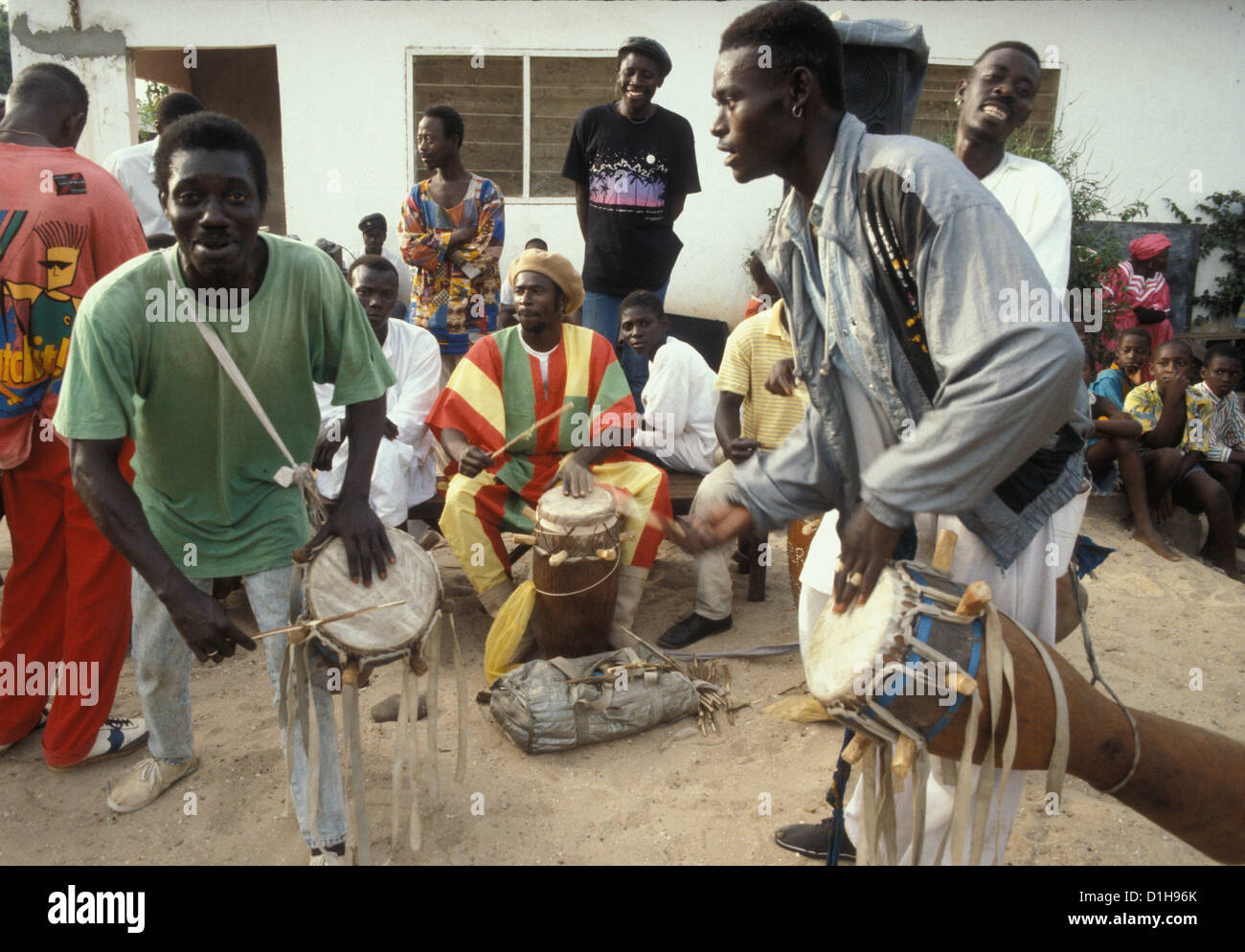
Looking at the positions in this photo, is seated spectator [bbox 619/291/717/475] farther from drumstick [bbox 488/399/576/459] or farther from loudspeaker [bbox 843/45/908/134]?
loudspeaker [bbox 843/45/908/134]

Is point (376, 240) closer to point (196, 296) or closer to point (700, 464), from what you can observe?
point (700, 464)

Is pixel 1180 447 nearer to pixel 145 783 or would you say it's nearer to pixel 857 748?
pixel 857 748

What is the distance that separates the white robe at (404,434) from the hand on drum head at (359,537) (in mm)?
1893

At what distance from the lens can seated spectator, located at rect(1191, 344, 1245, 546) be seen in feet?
20.4

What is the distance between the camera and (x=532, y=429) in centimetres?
450

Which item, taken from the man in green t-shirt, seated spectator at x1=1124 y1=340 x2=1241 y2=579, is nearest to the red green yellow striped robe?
the man in green t-shirt

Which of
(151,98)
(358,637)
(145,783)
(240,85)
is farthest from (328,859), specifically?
(151,98)

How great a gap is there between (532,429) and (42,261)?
6.84ft

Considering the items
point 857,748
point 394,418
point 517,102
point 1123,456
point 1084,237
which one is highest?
point 517,102

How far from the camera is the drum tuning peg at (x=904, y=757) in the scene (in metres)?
1.87

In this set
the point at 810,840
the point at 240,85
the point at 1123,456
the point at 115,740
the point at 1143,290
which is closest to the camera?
the point at 810,840

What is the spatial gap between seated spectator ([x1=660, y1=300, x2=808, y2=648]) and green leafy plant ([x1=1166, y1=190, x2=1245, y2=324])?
6662mm

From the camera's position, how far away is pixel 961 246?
1.62m
